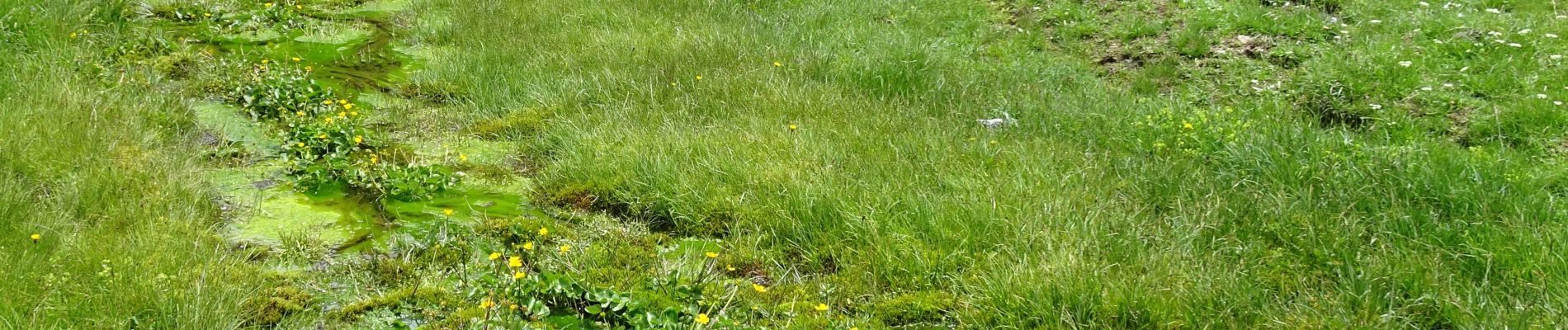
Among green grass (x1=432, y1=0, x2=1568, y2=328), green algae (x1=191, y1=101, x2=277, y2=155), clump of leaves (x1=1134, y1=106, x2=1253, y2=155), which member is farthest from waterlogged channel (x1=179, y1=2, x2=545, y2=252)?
clump of leaves (x1=1134, y1=106, x2=1253, y2=155)

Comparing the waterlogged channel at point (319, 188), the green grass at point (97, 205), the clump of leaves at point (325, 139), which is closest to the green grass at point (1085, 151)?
the waterlogged channel at point (319, 188)

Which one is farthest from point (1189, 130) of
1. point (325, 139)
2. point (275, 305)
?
point (325, 139)

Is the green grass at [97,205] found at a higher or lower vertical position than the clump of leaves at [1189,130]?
higher

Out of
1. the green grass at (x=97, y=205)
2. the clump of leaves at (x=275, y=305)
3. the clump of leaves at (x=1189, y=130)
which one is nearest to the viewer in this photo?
the green grass at (x=97, y=205)

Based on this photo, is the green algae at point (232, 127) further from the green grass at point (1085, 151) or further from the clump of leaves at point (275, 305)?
the clump of leaves at point (275, 305)

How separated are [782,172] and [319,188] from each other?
7.10ft

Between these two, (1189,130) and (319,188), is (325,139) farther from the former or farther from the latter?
(1189,130)

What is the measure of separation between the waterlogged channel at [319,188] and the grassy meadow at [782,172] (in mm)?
26

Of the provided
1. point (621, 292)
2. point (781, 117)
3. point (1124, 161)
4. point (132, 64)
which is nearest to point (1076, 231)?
point (1124, 161)

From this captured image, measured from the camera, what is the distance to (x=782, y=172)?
4.66 meters

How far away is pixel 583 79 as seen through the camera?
6.41m

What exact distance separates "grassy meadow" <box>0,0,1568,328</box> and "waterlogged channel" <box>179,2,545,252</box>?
0.03 meters

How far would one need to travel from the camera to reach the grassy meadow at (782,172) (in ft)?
11.1

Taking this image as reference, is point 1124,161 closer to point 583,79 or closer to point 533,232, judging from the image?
point 533,232
